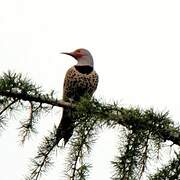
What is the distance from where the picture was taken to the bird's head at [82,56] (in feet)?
19.4

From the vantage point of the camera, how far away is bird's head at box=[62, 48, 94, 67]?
5910 millimetres

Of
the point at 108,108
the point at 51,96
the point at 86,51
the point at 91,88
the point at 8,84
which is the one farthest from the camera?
the point at 86,51

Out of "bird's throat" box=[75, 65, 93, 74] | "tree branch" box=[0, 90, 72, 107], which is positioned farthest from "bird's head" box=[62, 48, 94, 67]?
"tree branch" box=[0, 90, 72, 107]

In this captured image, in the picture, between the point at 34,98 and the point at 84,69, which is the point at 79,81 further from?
the point at 34,98

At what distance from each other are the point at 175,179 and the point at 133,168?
0.24 metres

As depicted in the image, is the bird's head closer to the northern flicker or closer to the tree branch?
the northern flicker

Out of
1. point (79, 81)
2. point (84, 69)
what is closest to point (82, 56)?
point (84, 69)

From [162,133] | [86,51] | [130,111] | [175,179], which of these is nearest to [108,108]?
[130,111]

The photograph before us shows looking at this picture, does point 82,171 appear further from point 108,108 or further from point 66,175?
point 108,108

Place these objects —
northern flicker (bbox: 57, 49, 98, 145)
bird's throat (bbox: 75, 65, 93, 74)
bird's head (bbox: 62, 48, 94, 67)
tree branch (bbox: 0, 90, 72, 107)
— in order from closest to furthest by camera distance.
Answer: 1. tree branch (bbox: 0, 90, 72, 107)
2. northern flicker (bbox: 57, 49, 98, 145)
3. bird's throat (bbox: 75, 65, 93, 74)
4. bird's head (bbox: 62, 48, 94, 67)

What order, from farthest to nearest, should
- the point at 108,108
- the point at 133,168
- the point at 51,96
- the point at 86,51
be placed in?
the point at 86,51
the point at 51,96
the point at 108,108
the point at 133,168

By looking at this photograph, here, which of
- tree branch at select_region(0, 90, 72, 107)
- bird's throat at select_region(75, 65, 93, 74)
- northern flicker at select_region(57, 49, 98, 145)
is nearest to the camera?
tree branch at select_region(0, 90, 72, 107)

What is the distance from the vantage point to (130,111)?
2.84m

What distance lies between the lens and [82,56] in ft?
20.1
